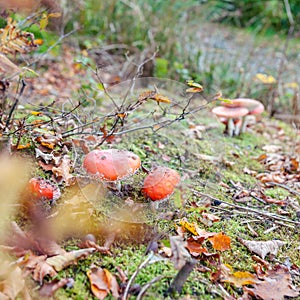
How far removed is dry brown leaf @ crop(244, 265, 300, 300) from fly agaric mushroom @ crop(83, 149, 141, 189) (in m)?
0.89

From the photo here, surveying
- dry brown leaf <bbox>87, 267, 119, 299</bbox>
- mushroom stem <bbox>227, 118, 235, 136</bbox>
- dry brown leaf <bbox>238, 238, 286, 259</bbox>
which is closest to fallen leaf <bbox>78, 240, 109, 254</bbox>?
dry brown leaf <bbox>87, 267, 119, 299</bbox>

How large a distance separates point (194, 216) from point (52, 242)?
0.94m

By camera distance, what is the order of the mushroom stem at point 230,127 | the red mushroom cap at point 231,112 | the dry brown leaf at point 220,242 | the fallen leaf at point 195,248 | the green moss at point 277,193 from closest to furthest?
the fallen leaf at point 195,248, the dry brown leaf at point 220,242, the green moss at point 277,193, the red mushroom cap at point 231,112, the mushroom stem at point 230,127

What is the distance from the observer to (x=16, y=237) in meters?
1.86

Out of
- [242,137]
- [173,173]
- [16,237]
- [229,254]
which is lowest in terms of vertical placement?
[242,137]

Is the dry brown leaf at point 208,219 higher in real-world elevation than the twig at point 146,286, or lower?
lower

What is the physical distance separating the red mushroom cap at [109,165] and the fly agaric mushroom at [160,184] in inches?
4.7

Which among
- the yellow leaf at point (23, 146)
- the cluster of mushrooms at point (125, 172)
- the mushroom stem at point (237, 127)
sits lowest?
the mushroom stem at point (237, 127)

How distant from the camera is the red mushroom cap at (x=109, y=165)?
6.66 ft

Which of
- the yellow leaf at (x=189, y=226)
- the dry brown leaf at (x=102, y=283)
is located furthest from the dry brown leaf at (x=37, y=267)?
the yellow leaf at (x=189, y=226)

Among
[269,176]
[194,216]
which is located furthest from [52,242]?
[269,176]

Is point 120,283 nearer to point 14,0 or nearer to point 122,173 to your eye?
point 122,173

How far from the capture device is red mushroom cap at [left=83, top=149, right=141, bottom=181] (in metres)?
2.03

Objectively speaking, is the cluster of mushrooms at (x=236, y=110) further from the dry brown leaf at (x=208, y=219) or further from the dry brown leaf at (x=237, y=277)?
the dry brown leaf at (x=237, y=277)
